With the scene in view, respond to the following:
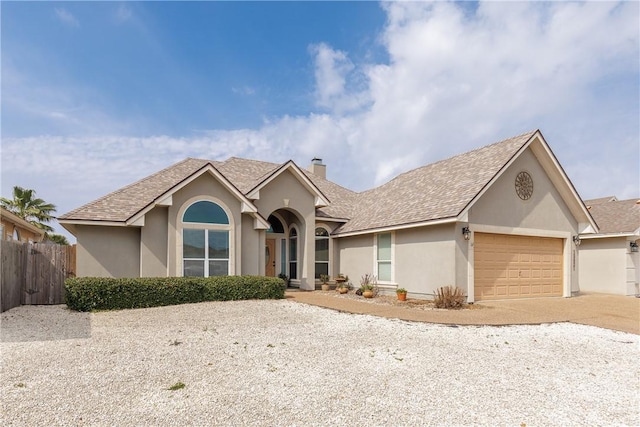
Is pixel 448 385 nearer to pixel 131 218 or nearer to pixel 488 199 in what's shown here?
pixel 488 199

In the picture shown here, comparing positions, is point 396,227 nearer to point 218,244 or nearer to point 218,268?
point 218,244

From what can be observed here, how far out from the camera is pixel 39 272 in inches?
537

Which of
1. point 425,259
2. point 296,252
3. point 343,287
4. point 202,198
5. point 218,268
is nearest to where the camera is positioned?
point 425,259

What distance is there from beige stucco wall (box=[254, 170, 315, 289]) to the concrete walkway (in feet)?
13.2

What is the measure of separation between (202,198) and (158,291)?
3.99 metres

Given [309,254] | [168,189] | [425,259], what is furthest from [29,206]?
[425,259]

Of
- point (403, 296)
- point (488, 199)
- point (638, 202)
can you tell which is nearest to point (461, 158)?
point (488, 199)

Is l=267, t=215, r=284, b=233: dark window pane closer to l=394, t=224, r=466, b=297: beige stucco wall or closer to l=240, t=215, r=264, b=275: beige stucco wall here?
l=240, t=215, r=264, b=275: beige stucco wall

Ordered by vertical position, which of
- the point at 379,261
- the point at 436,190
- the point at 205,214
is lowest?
the point at 379,261

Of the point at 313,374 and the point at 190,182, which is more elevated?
the point at 190,182

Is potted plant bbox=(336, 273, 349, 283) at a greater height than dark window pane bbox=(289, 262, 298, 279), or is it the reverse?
dark window pane bbox=(289, 262, 298, 279)

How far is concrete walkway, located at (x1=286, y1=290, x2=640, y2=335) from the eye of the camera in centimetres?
1026

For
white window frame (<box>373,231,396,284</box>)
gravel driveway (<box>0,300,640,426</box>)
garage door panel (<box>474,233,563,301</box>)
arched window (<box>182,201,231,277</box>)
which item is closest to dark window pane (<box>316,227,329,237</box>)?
white window frame (<box>373,231,396,284</box>)

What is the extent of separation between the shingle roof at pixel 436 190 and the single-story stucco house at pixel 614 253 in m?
6.81
